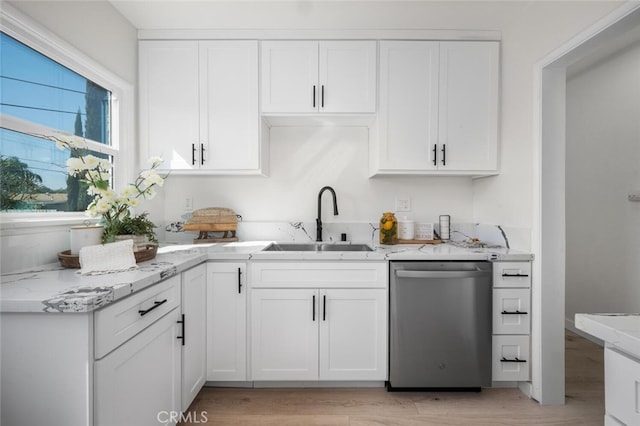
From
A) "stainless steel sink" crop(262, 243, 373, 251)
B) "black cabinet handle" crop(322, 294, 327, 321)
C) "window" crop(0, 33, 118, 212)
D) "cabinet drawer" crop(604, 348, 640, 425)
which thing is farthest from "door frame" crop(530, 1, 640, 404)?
"window" crop(0, 33, 118, 212)

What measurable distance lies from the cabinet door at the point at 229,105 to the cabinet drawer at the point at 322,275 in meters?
0.78

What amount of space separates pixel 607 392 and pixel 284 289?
1505 mm

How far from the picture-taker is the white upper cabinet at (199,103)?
7.05 feet

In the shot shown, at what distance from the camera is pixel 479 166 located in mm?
2184

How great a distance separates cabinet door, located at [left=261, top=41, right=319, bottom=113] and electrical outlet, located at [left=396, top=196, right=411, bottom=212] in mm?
1027

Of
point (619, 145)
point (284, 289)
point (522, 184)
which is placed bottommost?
point (284, 289)

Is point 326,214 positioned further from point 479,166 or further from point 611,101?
point 611,101

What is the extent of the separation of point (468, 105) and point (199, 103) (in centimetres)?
194

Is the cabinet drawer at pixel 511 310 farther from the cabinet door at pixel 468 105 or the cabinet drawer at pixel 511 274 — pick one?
the cabinet door at pixel 468 105

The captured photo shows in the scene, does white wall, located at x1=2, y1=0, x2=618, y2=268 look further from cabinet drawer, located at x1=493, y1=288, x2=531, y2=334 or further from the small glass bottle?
cabinet drawer, located at x1=493, y1=288, x2=531, y2=334

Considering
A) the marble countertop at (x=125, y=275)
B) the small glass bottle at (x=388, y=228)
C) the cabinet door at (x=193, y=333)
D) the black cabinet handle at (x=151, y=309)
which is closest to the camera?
the marble countertop at (x=125, y=275)

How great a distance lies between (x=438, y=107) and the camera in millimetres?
2168

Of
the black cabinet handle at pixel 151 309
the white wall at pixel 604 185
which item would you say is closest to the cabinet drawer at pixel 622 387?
the black cabinet handle at pixel 151 309

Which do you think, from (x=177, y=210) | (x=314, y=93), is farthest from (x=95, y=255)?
(x=314, y=93)
